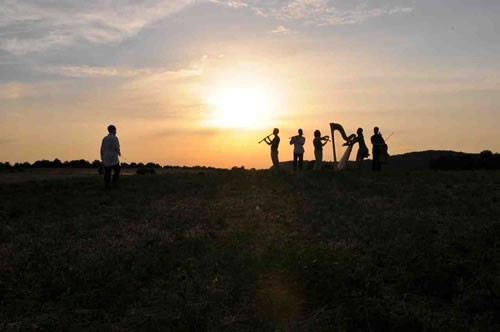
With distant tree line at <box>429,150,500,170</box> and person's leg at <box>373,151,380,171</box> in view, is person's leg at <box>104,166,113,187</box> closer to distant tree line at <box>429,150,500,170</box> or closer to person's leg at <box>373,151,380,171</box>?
person's leg at <box>373,151,380,171</box>

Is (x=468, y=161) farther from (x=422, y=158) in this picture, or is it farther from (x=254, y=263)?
(x=254, y=263)

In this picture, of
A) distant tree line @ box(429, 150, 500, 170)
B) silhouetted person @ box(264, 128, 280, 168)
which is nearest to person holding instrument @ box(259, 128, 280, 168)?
silhouetted person @ box(264, 128, 280, 168)

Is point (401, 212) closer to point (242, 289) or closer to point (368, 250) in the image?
point (368, 250)

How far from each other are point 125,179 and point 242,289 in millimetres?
16723

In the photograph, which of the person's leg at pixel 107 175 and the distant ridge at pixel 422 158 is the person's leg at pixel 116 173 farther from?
the distant ridge at pixel 422 158

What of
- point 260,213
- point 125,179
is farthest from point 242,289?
point 125,179

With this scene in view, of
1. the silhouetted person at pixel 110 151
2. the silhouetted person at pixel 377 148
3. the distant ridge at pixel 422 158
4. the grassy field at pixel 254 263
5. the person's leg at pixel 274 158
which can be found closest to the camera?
the grassy field at pixel 254 263

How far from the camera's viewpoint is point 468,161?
49156 mm

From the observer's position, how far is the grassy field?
8133 mm

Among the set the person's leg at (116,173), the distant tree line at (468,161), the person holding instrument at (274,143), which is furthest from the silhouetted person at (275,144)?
the distant tree line at (468,161)

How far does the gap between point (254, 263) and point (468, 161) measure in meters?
43.9

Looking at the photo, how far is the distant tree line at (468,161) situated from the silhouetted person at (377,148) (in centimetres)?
2156

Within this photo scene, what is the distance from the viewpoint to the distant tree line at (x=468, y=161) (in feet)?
153

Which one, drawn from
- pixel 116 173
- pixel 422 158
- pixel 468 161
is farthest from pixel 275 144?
pixel 422 158
